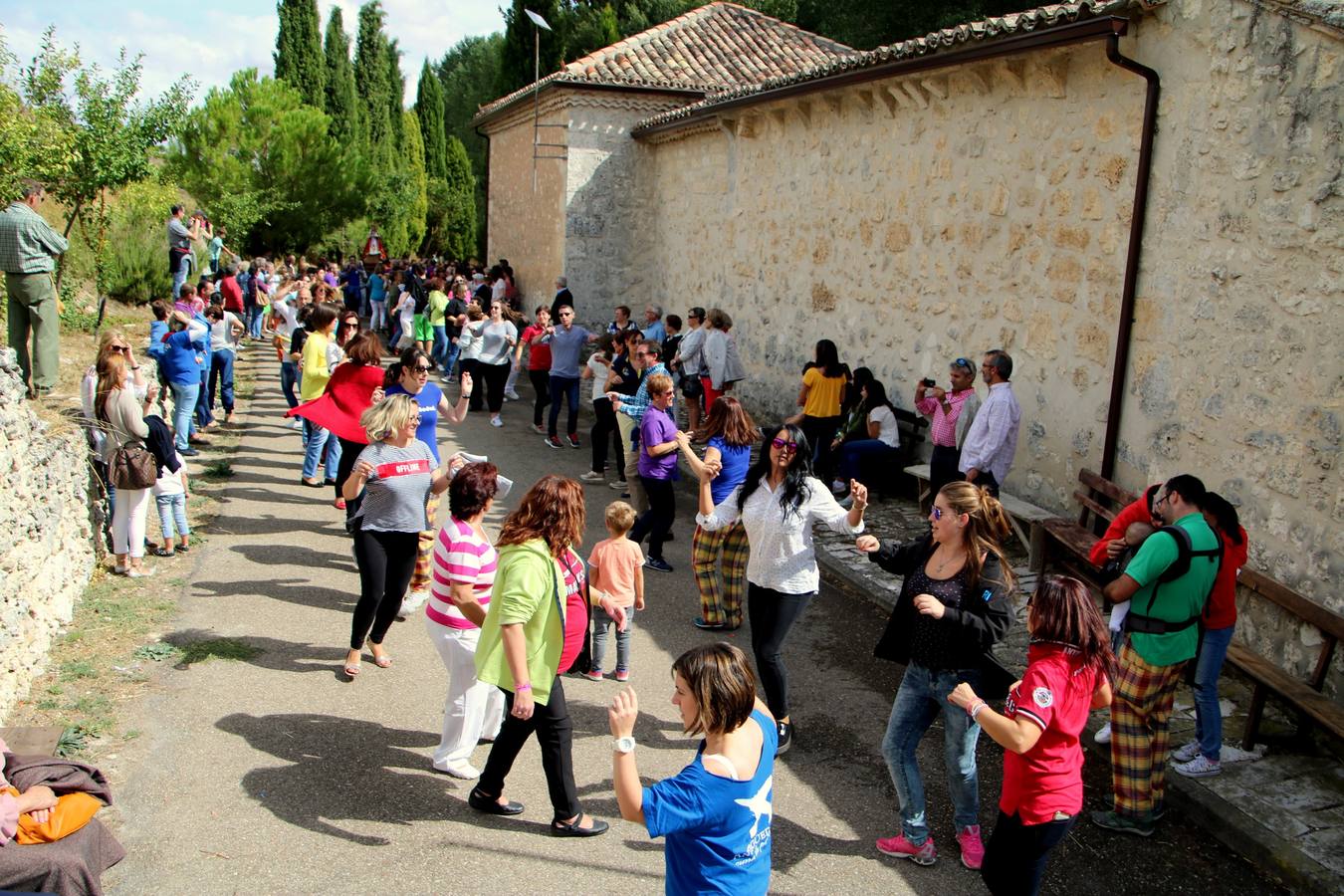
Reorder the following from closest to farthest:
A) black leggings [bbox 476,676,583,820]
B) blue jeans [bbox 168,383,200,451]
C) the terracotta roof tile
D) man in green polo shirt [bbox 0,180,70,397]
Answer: black leggings [bbox 476,676,583,820], man in green polo shirt [bbox 0,180,70,397], blue jeans [bbox 168,383,200,451], the terracotta roof tile

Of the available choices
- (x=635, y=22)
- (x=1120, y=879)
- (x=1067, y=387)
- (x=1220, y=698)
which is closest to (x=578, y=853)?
(x=1120, y=879)

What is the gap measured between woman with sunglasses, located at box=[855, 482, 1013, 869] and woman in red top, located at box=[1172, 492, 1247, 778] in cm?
140

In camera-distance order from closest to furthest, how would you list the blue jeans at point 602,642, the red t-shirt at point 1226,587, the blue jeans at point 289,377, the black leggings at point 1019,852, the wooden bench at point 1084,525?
the black leggings at point 1019,852 → the red t-shirt at point 1226,587 → the blue jeans at point 602,642 → the wooden bench at point 1084,525 → the blue jeans at point 289,377

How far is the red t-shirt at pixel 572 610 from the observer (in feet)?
14.9

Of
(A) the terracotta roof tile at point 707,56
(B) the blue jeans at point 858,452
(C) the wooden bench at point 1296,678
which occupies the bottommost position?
(C) the wooden bench at point 1296,678

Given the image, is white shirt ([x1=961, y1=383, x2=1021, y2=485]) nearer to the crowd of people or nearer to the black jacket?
the crowd of people

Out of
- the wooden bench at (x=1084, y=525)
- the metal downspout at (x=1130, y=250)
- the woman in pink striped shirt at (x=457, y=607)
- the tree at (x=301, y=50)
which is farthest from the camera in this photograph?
the tree at (x=301, y=50)

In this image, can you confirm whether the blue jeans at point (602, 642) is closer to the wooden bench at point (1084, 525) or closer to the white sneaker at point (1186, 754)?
the white sneaker at point (1186, 754)

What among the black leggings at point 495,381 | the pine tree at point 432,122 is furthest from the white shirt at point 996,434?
the pine tree at point 432,122

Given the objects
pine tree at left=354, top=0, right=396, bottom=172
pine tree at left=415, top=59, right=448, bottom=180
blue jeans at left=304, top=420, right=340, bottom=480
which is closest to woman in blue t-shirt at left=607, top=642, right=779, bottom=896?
blue jeans at left=304, top=420, right=340, bottom=480

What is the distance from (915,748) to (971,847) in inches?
19.9

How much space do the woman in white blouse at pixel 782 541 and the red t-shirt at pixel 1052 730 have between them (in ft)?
5.21

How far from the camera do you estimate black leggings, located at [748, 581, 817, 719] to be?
5.30 meters

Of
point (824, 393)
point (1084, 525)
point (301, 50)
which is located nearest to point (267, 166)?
point (301, 50)
